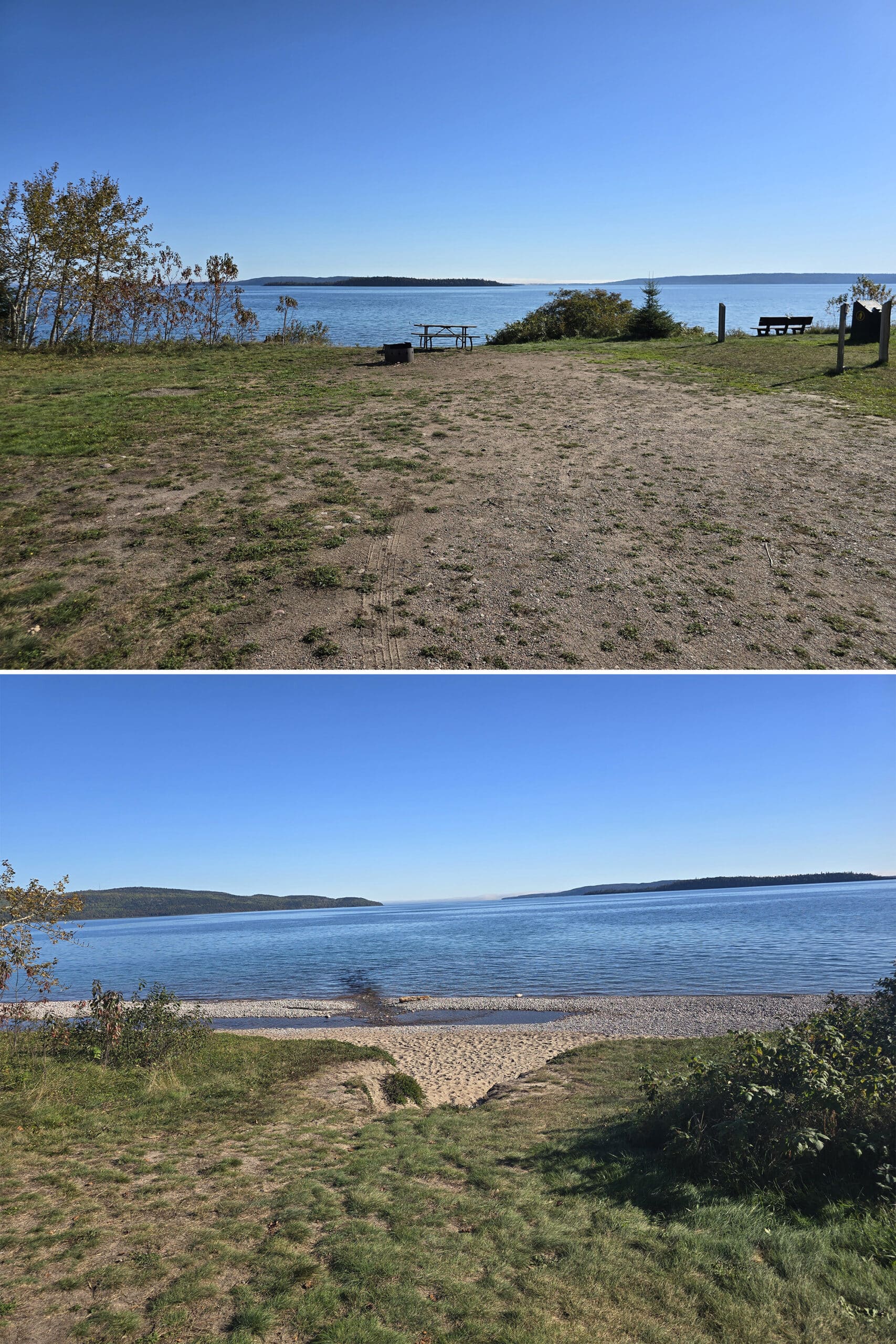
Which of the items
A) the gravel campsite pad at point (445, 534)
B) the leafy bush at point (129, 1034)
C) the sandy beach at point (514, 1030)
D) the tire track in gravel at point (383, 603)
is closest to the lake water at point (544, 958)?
the sandy beach at point (514, 1030)

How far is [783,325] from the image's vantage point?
3519cm

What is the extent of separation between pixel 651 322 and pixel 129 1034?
32.7 m

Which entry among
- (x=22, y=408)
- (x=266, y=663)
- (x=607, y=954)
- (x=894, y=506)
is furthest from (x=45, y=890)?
(x=607, y=954)

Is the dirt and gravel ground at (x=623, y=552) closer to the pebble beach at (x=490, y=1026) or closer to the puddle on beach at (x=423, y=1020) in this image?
the pebble beach at (x=490, y=1026)

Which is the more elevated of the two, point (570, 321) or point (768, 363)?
point (570, 321)

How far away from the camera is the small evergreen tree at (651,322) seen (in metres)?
33.0

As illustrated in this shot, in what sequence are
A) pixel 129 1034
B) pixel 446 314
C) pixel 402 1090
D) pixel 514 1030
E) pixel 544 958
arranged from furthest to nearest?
1. pixel 446 314
2. pixel 544 958
3. pixel 514 1030
4. pixel 129 1034
5. pixel 402 1090

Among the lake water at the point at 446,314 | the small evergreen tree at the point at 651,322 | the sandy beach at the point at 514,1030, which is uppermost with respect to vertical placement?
the lake water at the point at 446,314

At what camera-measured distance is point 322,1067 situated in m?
12.4

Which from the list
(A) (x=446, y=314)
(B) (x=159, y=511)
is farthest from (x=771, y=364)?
(A) (x=446, y=314)

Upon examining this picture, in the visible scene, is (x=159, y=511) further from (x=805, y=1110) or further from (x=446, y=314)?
(x=446, y=314)

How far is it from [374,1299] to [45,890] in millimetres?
6675

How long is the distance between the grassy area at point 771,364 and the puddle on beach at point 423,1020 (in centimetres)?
1724

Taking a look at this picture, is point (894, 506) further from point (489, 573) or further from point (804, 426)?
point (489, 573)
